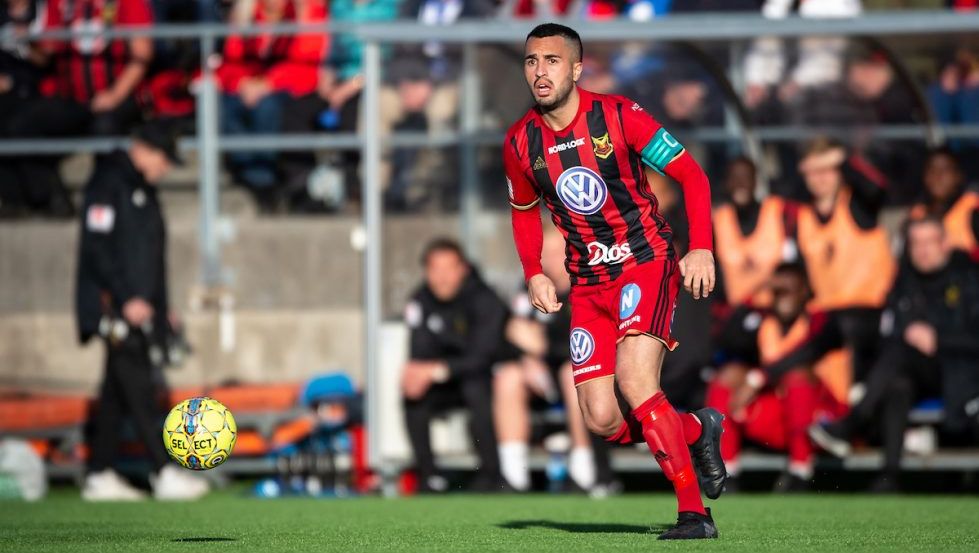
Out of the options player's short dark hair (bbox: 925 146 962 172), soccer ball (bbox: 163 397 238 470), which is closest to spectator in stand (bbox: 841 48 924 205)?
player's short dark hair (bbox: 925 146 962 172)

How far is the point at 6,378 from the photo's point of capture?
1313 centimetres

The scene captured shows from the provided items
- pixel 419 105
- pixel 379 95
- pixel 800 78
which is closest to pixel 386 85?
pixel 379 95

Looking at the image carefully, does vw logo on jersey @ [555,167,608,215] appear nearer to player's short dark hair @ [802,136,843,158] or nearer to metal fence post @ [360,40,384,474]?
metal fence post @ [360,40,384,474]

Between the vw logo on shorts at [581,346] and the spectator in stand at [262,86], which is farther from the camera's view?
the spectator in stand at [262,86]

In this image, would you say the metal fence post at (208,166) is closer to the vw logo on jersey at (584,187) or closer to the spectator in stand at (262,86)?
the spectator in stand at (262,86)

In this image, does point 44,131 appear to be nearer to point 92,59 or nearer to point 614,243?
point 92,59

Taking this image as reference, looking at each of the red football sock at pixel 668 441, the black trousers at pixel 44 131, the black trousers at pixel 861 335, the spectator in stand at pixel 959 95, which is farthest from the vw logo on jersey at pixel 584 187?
the black trousers at pixel 44 131

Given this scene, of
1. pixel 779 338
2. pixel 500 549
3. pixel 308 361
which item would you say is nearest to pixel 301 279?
pixel 308 361

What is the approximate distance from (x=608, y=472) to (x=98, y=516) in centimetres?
327

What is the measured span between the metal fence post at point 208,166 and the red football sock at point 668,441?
663 centimetres

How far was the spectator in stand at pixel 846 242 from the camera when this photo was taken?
37.8ft

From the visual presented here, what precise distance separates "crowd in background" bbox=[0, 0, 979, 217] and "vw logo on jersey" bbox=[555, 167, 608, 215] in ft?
15.1

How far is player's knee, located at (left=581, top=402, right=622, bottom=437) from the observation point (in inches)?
279

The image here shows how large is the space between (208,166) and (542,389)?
3415mm
